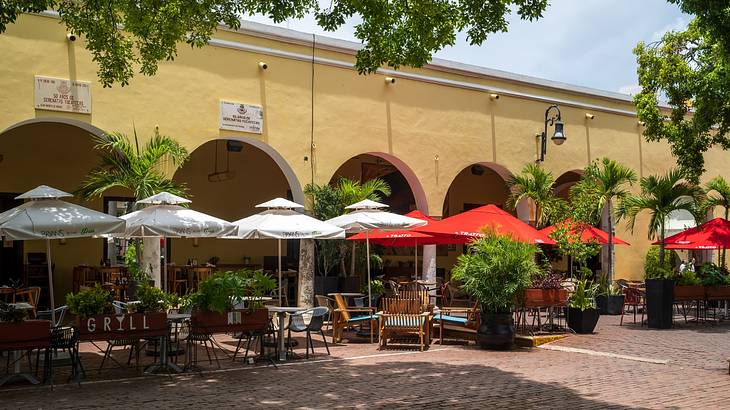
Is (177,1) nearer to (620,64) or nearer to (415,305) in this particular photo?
(415,305)

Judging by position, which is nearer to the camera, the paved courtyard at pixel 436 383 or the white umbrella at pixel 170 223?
the paved courtyard at pixel 436 383

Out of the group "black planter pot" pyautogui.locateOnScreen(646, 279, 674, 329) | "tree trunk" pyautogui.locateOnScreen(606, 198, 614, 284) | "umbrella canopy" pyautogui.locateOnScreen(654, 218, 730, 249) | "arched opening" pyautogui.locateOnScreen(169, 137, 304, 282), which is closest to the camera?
"black planter pot" pyautogui.locateOnScreen(646, 279, 674, 329)

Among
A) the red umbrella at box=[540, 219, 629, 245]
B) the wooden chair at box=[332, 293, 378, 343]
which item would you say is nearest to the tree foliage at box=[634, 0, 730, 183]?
the red umbrella at box=[540, 219, 629, 245]

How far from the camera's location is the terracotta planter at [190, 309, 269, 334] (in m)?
8.84

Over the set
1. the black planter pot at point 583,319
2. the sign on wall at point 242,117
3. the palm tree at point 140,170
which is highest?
the sign on wall at point 242,117

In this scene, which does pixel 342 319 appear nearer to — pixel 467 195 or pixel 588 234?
pixel 588 234

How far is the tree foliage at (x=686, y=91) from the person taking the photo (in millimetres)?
13641

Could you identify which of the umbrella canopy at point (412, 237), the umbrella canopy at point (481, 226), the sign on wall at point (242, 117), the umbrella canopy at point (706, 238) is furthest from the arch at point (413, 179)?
the umbrella canopy at point (706, 238)

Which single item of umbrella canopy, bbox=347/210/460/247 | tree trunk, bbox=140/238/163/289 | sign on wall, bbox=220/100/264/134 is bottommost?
tree trunk, bbox=140/238/163/289

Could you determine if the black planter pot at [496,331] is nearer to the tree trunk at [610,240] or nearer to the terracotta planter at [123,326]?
the terracotta planter at [123,326]

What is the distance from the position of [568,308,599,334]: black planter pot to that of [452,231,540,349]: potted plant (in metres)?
2.14

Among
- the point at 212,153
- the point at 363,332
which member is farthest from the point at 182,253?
the point at 363,332

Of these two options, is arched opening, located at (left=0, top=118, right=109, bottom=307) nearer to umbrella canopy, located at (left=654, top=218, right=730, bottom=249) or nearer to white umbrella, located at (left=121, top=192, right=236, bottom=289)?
white umbrella, located at (left=121, top=192, right=236, bottom=289)

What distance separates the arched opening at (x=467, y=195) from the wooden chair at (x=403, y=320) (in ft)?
32.9
